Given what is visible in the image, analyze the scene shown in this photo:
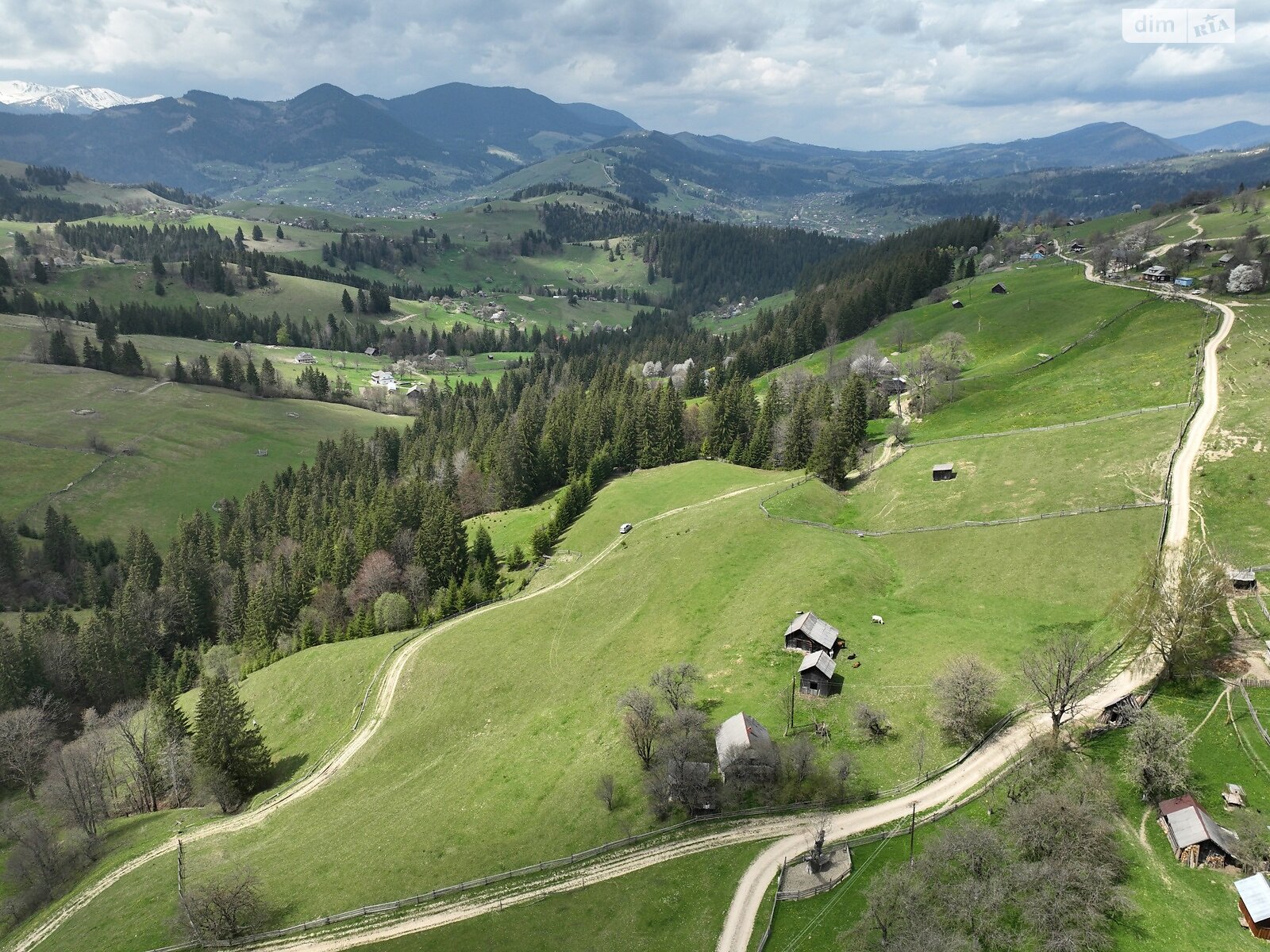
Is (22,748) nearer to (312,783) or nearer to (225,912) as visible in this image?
(312,783)

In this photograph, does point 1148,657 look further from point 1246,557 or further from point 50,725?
point 50,725

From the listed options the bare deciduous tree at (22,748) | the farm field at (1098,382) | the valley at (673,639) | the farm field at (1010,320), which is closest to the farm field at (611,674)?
the valley at (673,639)

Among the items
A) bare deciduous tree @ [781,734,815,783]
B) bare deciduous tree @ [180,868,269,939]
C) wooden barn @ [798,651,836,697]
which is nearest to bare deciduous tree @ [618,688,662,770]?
bare deciduous tree @ [781,734,815,783]

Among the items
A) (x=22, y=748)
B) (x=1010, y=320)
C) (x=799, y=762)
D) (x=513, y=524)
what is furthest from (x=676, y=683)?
(x=1010, y=320)

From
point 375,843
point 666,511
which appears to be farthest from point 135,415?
point 375,843

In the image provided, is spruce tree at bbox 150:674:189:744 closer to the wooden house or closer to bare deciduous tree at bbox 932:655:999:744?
bare deciduous tree at bbox 932:655:999:744

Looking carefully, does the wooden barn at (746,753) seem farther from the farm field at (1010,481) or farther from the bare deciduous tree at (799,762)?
the farm field at (1010,481)
